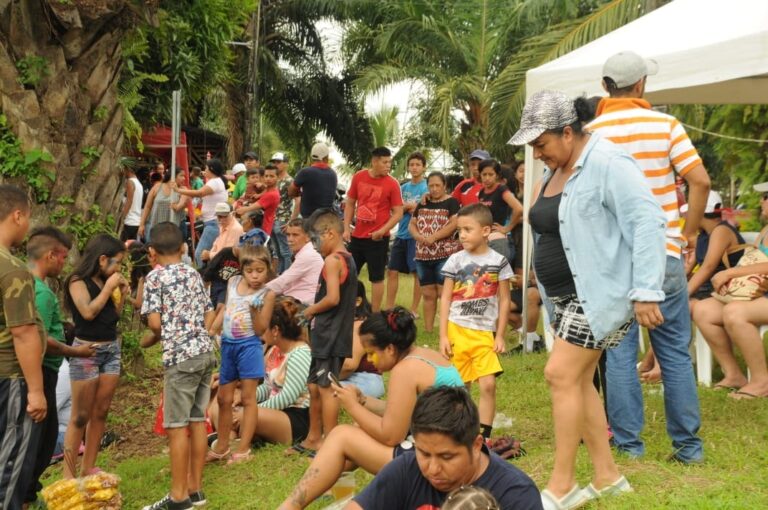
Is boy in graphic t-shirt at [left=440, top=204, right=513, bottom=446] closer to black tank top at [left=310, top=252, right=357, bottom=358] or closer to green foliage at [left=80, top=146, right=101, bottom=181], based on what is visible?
black tank top at [left=310, top=252, right=357, bottom=358]

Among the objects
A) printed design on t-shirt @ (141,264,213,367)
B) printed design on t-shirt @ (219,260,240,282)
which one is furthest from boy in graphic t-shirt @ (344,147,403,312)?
printed design on t-shirt @ (141,264,213,367)

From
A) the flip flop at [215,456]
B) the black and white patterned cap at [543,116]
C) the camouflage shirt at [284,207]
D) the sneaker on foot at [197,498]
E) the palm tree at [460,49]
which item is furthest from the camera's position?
the palm tree at [460,49]

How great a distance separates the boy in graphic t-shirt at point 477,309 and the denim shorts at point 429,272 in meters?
3.33

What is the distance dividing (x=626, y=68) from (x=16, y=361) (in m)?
3.45

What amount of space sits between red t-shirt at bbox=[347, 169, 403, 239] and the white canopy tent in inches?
80.8

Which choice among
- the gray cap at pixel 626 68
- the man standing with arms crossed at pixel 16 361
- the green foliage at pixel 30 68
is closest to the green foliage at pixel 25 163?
the green foliage at pixel 30 68

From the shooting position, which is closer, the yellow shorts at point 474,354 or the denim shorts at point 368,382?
the yellow shorts at point 474,354

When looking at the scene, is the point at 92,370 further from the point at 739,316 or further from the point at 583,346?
the point at 739,316

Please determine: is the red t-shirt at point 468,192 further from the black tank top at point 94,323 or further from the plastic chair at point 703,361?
the black tank top at point 94,323

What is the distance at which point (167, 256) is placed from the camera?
5578 mm

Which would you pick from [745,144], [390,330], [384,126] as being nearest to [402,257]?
[745,144]

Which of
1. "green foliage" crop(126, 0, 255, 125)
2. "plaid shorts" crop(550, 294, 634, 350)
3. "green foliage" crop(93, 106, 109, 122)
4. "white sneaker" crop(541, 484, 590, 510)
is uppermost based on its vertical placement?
"green foliage" crop(126, 0, 255, 125)

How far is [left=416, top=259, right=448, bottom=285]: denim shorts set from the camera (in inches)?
376

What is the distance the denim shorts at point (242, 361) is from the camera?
247 inches
